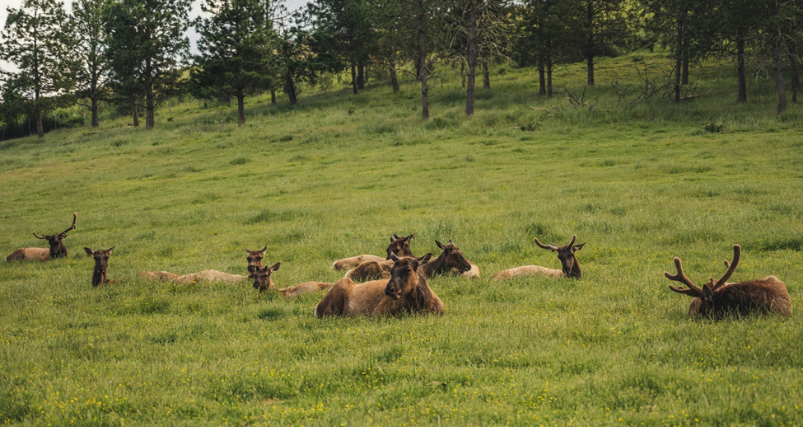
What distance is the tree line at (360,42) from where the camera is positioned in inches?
1492

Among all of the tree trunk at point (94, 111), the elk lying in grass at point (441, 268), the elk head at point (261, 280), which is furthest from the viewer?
the tree trunk at point (94, 111)

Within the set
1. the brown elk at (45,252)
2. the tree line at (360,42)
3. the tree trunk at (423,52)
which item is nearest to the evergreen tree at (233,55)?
the tree line at (360,42)

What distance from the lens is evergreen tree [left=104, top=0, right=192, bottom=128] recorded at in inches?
2330

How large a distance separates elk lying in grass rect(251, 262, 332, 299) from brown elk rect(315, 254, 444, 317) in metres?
1.71

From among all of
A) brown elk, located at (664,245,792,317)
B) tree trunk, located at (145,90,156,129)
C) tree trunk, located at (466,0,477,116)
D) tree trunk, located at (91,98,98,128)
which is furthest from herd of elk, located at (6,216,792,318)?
tree trunk, located at (91,98,98,128)

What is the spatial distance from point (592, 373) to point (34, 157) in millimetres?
53334

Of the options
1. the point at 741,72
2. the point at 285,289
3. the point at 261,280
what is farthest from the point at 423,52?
the point at 285,289

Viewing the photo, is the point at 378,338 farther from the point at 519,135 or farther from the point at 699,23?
the point at 699,23

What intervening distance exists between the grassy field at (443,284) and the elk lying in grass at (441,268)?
744mm

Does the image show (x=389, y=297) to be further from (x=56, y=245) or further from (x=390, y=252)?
(x=56, y=245)

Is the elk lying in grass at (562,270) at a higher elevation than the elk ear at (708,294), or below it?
below

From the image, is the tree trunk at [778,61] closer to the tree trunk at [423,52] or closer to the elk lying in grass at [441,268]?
the tree trunk at [423,52]

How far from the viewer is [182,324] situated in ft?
30.2

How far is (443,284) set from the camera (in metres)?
11.5
